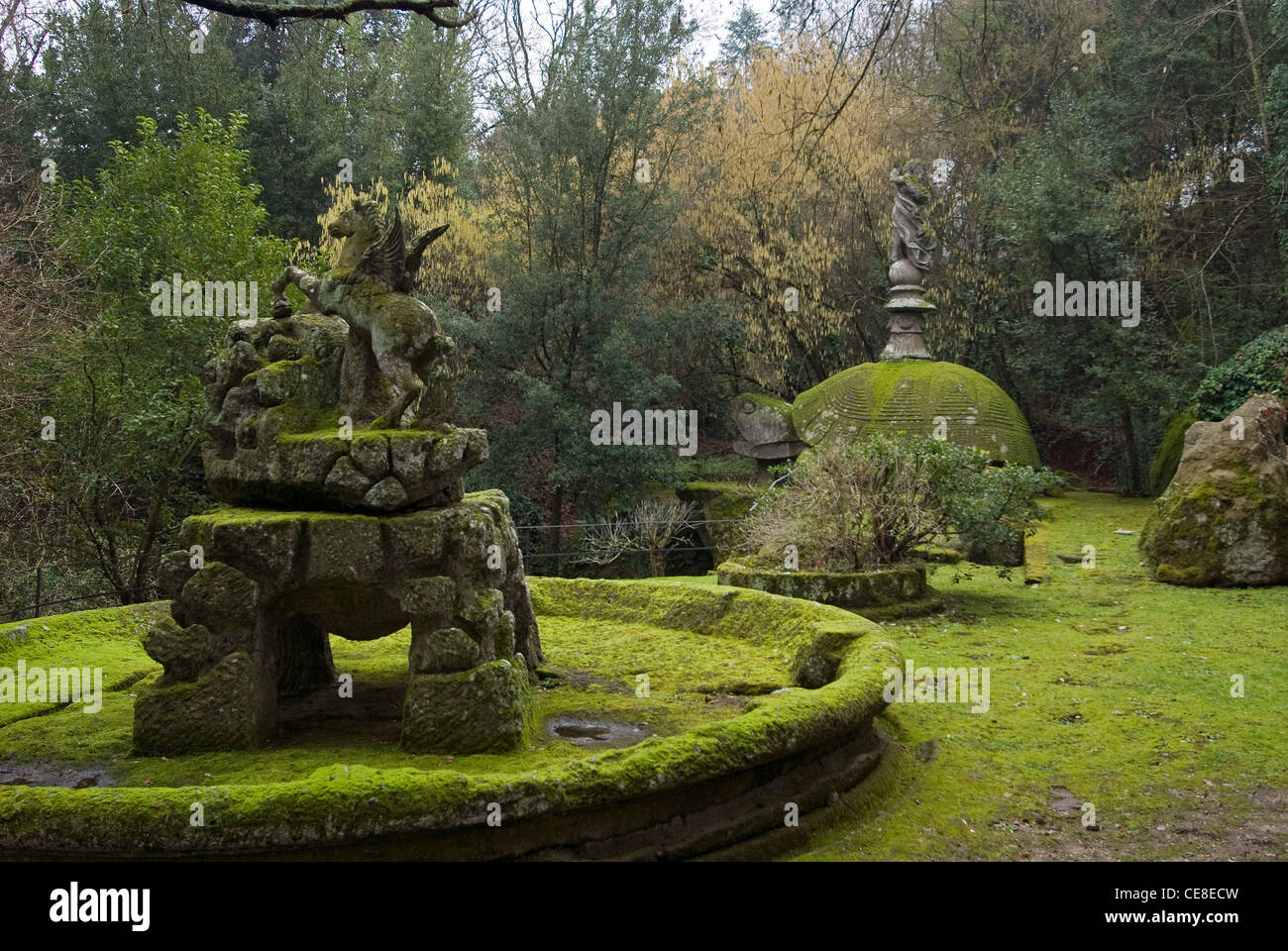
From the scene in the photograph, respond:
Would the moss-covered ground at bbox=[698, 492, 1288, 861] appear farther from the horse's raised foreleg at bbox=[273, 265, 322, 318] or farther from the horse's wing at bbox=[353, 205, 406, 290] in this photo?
the horse's raised foreleg at bbox=[273, 265, 322, 318]

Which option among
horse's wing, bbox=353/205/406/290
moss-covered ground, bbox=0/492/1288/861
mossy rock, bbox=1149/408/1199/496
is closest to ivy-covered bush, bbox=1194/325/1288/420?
mossy rock, bbox=1149/408/1199/496

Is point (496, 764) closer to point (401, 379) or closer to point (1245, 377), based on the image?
point (401, 379)

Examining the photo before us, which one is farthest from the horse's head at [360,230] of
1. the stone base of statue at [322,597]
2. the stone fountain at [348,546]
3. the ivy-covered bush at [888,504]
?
the ivy-covered bush at [888,504]

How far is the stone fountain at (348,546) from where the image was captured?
5078mm

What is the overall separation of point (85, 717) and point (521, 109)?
15086 millimetres

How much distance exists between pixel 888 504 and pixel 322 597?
669 centimetres

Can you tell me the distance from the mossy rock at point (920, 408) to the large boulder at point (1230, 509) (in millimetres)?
5389

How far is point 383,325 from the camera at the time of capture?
5641mm

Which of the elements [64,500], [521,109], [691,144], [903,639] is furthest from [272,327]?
[691,144]

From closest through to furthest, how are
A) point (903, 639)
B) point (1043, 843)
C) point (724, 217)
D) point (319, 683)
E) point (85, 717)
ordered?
1. point (1043, 843)
2. point (85, 717)
3. point (319, 683)
4. point (903, 639)
5. point (724, 217)

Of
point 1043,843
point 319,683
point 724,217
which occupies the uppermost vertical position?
point 724,217

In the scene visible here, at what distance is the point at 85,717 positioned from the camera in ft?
19.3

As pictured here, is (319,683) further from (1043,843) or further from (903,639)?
(903,639)

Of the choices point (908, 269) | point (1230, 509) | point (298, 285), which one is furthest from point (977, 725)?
point (908, 269)
